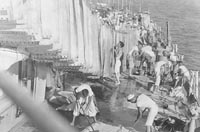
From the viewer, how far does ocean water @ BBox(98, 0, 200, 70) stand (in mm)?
3967

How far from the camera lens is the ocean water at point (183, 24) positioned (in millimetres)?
3967

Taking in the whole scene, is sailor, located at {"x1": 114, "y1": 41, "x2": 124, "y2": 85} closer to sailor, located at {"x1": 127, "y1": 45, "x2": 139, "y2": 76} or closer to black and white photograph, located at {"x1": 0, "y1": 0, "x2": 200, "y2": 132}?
black and white photograph, located at {"x1": 0, "y1": 0, "x2": 200, "y2": 132}

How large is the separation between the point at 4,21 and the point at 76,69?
0.58 meters

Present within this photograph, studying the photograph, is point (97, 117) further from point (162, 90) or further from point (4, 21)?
point (4, 21)

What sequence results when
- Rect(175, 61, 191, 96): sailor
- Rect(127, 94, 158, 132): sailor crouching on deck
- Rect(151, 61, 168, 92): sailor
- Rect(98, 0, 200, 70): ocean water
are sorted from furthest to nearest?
Rect(98, 0, 200, 70): ocean water
Rect(151, 61, 168, 92): sailor
Rect(175, 61, 191, 96): sailor
Rect(127, 94, 158, 132): sailor crouching on deck

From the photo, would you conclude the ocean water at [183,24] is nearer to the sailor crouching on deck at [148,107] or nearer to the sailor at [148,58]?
the sailor at [148,58]

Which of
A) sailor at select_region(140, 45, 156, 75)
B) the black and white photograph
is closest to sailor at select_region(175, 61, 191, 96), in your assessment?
the black and white photograph

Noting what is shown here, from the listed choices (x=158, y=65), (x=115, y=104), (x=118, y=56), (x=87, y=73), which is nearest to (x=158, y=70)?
(x=158, y=65)

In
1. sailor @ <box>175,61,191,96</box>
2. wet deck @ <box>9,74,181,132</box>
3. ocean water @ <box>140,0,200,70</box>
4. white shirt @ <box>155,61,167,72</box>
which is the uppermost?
ocean water @ <box>140,0,200,70</box>

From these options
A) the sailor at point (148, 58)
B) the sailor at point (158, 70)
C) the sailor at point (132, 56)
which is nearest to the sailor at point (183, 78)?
the sailor at point (158, 70)

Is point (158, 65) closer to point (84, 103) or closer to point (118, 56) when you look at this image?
point (118, 56)

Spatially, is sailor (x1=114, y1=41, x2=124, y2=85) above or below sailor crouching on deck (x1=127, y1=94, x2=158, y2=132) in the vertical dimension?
above

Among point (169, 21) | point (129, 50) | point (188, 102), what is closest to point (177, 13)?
point (169, 21)

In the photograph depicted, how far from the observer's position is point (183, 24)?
3984mm
